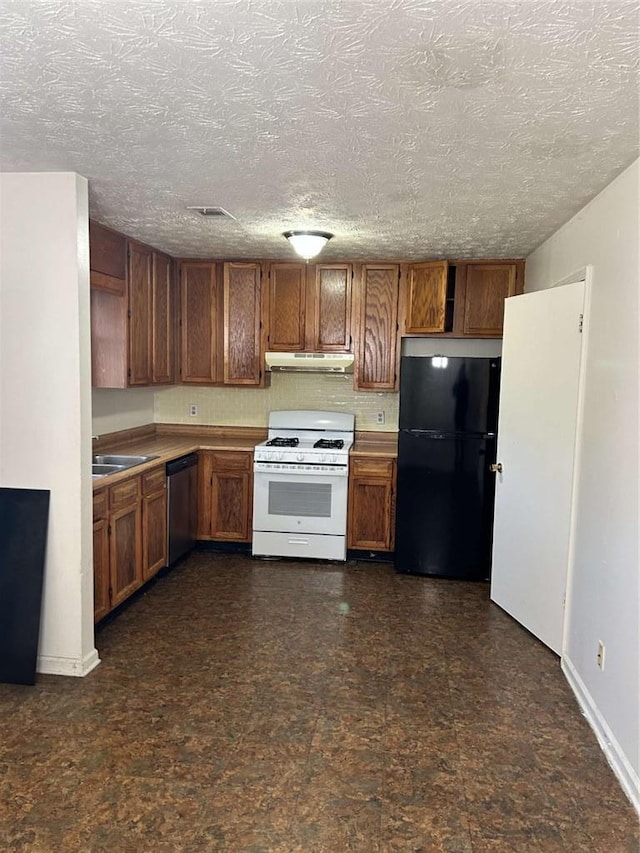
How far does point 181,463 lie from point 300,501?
0.95 metres

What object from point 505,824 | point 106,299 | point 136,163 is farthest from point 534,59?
point 106,299

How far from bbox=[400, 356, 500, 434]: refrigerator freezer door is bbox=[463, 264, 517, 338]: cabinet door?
524 mm

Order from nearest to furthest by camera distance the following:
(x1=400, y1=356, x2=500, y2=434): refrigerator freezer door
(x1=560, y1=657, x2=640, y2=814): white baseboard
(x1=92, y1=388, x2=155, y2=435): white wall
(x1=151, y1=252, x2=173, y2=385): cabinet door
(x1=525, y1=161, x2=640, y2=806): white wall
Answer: (x1=560, y1=657, x2=640, y2=814): white baseboard < (x1=525, y1=161, x2=640, y2=806): white wall < (x1=400, y1=356, x2=500, y2=434): refrigerator freezer door < (x1=92, y1=388, x2=155, y2=435): white wall < (x1=151, y1=252, x2=173, y2=385): cabinet door

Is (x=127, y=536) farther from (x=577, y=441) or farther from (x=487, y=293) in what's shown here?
(x=487, y=293)

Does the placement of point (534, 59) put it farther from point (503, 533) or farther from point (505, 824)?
point (503, 533)

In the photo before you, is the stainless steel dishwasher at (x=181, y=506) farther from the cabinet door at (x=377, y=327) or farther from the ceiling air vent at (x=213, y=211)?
the ceiling air vent at (x=213, y=211)

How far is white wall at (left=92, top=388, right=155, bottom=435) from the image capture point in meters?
4.31

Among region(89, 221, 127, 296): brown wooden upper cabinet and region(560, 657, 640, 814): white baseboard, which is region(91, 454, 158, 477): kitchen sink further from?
region(560, 657, 640, 814): white baseboard

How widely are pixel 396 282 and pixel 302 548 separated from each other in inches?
87.2

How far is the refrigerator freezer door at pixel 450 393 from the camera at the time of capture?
4137 mm

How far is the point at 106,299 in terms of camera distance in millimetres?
3924

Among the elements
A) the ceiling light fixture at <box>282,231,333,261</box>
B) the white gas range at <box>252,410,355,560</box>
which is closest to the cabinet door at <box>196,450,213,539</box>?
the white gas range at <box>252,410,355,560</box>

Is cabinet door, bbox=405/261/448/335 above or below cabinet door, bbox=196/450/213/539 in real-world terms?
above

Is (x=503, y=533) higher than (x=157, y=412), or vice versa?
(x=157, y=412)
